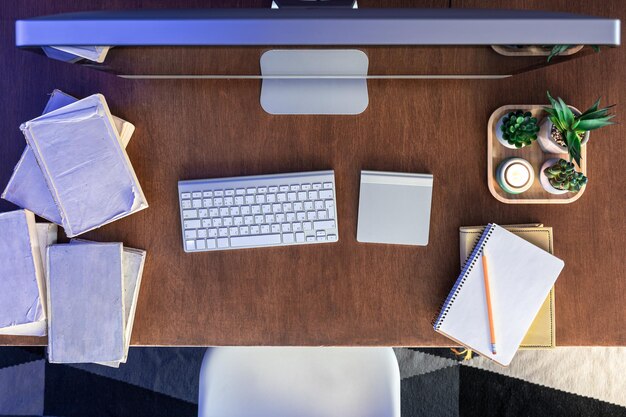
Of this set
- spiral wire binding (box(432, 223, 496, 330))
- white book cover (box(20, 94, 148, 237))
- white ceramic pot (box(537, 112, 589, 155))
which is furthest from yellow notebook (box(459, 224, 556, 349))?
white book cover (box(20, 94, 148, 237))

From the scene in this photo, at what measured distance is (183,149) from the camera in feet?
2.81

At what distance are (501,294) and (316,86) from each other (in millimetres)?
461

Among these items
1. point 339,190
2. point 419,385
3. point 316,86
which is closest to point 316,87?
point 316,86

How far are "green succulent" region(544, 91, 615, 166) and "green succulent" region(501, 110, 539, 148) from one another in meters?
0.04

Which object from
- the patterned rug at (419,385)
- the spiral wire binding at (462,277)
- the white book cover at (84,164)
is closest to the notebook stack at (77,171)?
the white book cover at (84,164)

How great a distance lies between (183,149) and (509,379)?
1.13 m

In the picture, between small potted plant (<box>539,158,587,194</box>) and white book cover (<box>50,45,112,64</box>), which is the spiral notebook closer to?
small potted plant (<box>539,158,587,194</box>)

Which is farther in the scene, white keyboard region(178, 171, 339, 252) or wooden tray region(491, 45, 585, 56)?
white keyboard region(178, 171, 339, 252)

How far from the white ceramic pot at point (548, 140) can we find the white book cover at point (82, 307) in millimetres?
729

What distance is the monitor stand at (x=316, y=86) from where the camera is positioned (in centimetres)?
83

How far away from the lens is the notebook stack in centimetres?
79

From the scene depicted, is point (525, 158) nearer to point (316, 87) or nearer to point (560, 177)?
point (560, 177)

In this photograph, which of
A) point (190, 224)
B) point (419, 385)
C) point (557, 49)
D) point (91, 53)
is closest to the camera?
point (557, 49)

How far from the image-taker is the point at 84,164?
0.79m
